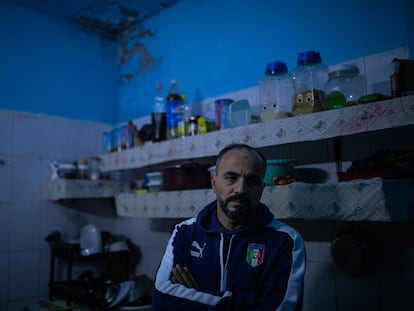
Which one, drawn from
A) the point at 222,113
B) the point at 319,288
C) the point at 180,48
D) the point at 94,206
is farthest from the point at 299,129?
the point at 94,206

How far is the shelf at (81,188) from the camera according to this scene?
2.18 meters

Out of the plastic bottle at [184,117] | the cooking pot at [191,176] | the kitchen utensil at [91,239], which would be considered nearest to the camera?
the cooking pot at [191,176]

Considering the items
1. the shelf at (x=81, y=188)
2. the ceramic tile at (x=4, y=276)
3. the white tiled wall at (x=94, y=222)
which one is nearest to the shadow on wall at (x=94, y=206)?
the white tiled wall at (x=94, y=222)

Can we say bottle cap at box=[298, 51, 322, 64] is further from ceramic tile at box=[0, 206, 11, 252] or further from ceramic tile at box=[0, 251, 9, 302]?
ceramic tile at box=[0, 251, 9, 302]

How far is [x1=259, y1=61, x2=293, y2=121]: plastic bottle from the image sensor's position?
1530 mm

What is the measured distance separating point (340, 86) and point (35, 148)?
1.85 m

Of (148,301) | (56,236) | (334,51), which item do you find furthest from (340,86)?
(56,236)

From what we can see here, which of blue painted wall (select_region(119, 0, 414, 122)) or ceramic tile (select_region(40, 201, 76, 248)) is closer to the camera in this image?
blue painted wall (select_region(119, 0, 414, 122))

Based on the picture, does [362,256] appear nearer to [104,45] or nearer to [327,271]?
[327,271]

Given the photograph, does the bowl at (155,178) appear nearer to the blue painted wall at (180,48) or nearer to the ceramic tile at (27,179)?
the blue painted wall at (180,48)

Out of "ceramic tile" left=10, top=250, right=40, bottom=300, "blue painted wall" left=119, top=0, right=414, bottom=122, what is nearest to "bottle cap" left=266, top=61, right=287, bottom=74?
"blue painted wall" left=119, top=0, right=414, bottom=122

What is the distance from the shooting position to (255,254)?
1162mm

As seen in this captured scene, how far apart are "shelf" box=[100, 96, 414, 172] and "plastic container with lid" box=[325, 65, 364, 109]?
14 cm

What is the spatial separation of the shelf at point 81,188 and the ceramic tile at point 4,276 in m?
0.41
